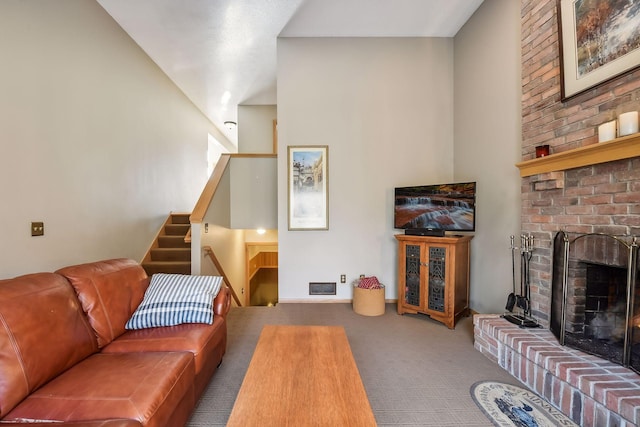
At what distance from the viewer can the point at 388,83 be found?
3588mm

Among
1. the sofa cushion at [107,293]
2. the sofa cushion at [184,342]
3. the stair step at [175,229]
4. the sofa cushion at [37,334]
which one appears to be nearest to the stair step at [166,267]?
the stair step at [175,229]

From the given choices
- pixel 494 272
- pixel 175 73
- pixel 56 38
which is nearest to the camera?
pixel 56 38

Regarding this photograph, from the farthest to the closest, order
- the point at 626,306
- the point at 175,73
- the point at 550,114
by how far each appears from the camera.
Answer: the point at 175,73
the point at 550,114
the point at 626,306

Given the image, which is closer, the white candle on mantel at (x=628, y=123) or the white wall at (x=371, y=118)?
the white candle on mantel at (x=628, y=123)

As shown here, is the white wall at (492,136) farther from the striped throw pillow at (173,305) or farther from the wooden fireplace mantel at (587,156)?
the striped throw pillow at (173,305)

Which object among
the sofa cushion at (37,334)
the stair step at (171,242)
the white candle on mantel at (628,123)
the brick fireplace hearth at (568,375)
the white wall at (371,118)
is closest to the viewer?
the sofa cushion at (37,334)

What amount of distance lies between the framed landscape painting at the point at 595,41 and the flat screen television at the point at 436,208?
3.61ft

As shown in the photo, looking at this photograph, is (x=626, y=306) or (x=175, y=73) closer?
(x=626, y=306)

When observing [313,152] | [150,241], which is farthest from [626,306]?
[150,241]

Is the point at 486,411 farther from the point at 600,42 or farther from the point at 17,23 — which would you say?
the point at 17,23

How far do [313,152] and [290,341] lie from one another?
8.08 ft

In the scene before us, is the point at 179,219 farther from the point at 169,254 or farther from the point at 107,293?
the point at 107,293

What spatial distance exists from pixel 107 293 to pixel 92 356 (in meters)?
0.40

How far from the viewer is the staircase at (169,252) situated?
4031 mm
